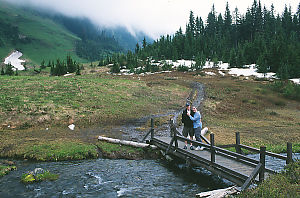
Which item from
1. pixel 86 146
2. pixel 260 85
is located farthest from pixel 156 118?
pixel 260 85

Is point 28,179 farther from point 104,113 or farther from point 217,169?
point 104,113

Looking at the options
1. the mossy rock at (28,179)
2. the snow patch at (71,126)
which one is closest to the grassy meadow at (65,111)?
the snow patch at (71,126)

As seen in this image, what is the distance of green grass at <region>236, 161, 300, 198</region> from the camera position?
725cm

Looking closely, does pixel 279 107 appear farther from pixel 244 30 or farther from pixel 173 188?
pixel 244 30

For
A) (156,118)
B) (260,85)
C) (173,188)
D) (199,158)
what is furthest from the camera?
(260,85)

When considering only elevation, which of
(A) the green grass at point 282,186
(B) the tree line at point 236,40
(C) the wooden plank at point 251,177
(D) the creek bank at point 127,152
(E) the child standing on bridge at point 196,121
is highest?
(B) the tree line at point 236,40

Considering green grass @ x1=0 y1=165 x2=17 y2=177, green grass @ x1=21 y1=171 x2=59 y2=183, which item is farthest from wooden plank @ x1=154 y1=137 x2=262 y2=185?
green grass @ x1=0 y1=165 x2=17 y2=177

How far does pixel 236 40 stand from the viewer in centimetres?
12350

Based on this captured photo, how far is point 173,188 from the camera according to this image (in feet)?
39.9

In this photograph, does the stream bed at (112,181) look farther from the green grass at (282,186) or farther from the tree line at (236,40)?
the tree line at (236,40)

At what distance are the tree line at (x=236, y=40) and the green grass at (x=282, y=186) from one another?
71165 mm

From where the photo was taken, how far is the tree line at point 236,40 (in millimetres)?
86625

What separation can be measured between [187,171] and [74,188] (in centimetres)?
698

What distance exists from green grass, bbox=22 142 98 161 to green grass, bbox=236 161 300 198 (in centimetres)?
1252
